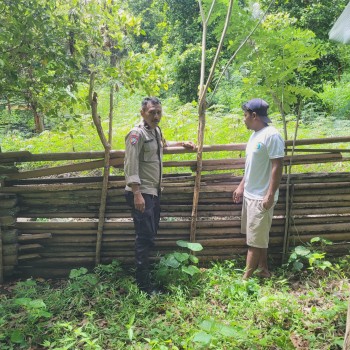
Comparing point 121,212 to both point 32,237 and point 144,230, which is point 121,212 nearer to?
point 144,230

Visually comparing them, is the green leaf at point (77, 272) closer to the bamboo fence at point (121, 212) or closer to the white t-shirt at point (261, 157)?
the bamboo fence at point (121, 212)

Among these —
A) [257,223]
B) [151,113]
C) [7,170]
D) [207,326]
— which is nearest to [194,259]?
[257,223]

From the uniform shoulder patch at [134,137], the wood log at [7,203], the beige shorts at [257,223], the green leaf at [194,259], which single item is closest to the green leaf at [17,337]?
the wood log at [7,203]

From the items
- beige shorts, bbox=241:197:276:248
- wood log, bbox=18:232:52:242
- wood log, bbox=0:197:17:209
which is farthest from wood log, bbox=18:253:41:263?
beige shorts, bbox=241:197:276:248

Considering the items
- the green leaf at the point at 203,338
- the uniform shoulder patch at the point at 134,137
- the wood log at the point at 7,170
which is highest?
the uniform shoulder patch at the point at 134,137

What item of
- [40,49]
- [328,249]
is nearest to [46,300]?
[40,49]

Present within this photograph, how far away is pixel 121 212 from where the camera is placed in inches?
136

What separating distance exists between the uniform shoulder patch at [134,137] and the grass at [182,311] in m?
1.29

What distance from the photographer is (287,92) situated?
3510 millimetres

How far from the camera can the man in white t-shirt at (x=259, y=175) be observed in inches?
114

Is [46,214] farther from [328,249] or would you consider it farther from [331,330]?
[328,249]

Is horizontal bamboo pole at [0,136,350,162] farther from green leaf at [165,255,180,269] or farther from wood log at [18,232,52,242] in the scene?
green leaf at [165,255,180,269]

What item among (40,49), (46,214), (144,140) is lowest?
(46,214)

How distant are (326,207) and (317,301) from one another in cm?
109
